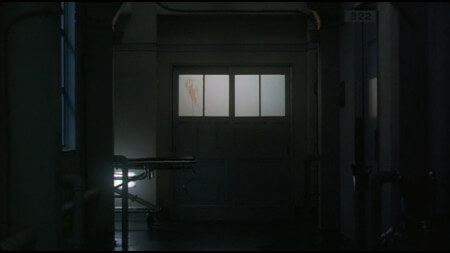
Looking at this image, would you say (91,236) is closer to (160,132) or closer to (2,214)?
(2,214)

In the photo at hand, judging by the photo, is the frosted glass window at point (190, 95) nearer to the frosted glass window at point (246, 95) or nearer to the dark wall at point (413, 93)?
the frosted glass window at point (246, 95)

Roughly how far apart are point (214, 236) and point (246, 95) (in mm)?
3696

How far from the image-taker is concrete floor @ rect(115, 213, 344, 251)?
10.4 meters

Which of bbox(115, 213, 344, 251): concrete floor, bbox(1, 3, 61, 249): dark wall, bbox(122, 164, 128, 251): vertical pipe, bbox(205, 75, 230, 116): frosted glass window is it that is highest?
bbox(205, 75, 230, 116): frosted glass window

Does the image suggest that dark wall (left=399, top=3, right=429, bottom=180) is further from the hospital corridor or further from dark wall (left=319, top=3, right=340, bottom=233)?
dark wall (left=319, top=3, right=340, bottom=233)

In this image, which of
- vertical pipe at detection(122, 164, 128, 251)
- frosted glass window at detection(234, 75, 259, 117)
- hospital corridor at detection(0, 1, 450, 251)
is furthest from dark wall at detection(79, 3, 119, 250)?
frosted glass window at detection(234, 75, 259, 117)

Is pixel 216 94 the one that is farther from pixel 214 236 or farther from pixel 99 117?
pixel 99 117

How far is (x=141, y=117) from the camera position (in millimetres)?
14383

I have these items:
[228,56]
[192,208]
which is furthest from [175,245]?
[228,56]

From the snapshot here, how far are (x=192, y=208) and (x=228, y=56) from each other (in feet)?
9.16

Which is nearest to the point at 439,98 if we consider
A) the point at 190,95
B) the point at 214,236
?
the point at 214,236

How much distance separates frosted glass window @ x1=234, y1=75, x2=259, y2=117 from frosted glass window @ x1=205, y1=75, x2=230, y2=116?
182mm

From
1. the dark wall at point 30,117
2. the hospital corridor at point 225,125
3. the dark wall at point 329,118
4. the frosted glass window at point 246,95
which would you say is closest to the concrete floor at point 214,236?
the hospital corridor at point 225,125

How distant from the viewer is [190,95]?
48.9ft
